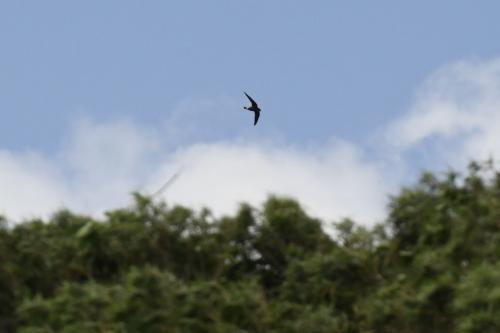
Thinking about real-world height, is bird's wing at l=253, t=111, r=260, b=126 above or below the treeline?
above

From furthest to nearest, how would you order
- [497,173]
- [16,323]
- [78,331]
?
[497,173]
[16,323]
[78,331]

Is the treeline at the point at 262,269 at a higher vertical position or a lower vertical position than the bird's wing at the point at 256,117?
lower

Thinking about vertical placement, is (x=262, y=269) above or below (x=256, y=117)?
below

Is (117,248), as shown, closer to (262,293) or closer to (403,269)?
(262,293)

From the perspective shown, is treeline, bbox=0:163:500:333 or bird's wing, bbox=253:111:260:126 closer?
treeline, bbox=0:163:500:333

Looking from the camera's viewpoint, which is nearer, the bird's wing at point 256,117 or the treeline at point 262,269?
the treeline at point 262,269

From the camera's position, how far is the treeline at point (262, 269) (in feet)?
66.2

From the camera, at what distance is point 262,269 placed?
80.2 feet

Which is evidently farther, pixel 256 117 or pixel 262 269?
pixel 256 117

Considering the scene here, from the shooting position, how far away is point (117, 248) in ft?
73.7

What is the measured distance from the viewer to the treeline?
66.2ft

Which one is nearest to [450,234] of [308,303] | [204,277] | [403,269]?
[403,269]

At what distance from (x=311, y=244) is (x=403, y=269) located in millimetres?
2358

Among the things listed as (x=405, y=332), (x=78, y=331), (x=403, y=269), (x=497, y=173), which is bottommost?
(x=78, y=331)
